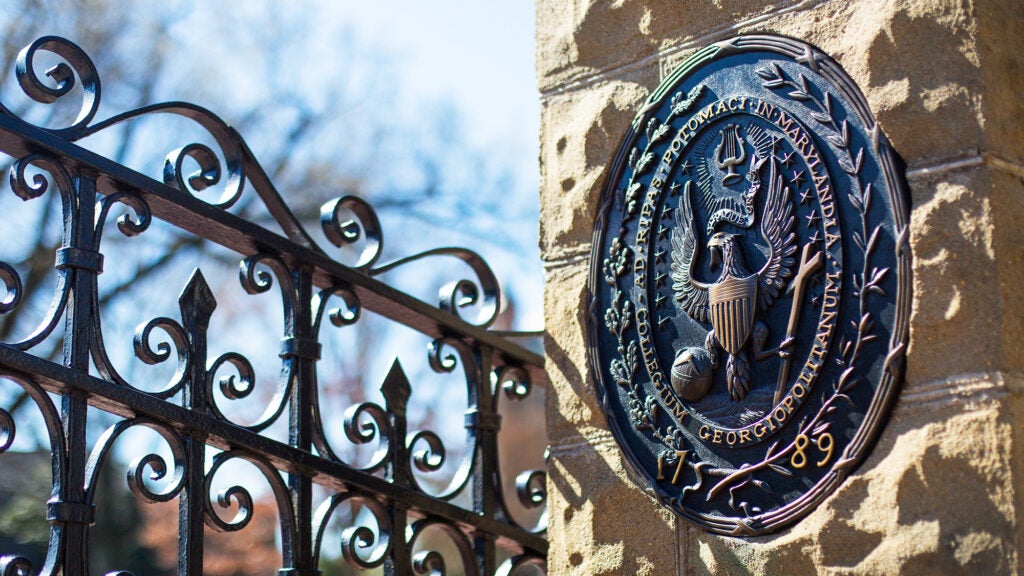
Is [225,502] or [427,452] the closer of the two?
[225,502]

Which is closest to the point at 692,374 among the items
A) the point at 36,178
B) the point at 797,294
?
the point at 797,294

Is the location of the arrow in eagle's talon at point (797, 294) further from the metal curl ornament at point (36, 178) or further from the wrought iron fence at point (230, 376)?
the metal curl ornament at point (36, 178)

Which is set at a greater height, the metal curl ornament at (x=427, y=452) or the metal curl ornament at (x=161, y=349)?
the metal curl ornament at (x=161, y=349)

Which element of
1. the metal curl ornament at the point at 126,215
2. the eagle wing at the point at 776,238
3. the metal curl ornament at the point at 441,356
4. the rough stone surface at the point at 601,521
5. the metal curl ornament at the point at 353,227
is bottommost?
the rough stone surface at the point at 601,521

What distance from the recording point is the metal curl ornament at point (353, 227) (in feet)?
8.56

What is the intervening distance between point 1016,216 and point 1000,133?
4.8 inches

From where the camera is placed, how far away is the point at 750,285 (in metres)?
1.97

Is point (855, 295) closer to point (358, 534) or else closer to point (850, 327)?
point (850, 327)

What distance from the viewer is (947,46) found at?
1785mm

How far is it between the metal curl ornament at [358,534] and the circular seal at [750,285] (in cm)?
62

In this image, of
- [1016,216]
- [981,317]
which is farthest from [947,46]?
[981,317]

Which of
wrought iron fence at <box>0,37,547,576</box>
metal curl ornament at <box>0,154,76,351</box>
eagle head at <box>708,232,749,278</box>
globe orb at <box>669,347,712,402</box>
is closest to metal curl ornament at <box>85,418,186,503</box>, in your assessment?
wrought iron fence at <box>0,37,547,576</box>

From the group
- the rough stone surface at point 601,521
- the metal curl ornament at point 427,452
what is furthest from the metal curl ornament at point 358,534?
the rough stone surface at point 601,521

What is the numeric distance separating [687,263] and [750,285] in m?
0.15
